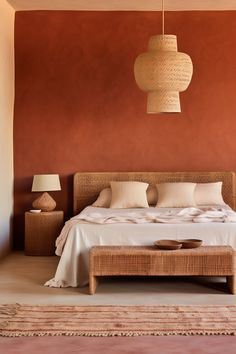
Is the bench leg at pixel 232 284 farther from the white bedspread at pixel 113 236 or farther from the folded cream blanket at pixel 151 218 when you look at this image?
the folded cream blanket at pixel 151 218

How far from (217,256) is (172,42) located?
230cm

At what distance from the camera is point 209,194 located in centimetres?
729

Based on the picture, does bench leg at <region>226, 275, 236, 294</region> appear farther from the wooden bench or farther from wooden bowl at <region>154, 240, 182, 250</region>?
wooden bowl at <region>154, 240, 182, 250</region>

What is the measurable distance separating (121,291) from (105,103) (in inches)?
120

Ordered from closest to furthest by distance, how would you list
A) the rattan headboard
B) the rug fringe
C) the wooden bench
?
the rug fringe → the wooden bench → the rattan headboard

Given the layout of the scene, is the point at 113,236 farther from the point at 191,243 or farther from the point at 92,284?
the point at 191,243

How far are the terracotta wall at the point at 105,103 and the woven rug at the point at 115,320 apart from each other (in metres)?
3.20

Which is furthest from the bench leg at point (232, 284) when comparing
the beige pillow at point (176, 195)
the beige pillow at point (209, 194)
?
the beige pillow at point (209, 194)

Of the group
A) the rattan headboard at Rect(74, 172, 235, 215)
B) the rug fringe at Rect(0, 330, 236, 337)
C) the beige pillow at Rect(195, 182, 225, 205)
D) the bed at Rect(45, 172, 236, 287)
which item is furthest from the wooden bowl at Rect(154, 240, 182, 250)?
the rattan headboard at Rect(74, 172, 235, 215)

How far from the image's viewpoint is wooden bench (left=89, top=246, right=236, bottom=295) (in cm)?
518

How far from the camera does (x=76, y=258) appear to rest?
218 inches

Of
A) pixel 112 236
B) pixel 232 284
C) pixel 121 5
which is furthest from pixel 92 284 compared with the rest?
pixel 121 5

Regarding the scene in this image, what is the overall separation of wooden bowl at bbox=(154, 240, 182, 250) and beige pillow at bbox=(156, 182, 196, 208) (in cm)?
172

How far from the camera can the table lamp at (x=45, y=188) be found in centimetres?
732
